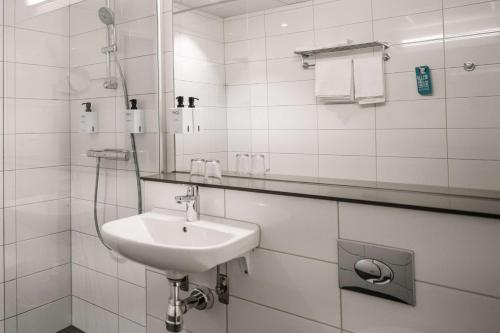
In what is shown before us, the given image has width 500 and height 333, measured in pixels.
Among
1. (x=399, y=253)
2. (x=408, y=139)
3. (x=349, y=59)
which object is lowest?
(x=399, y=253)

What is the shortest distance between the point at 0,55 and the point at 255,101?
48.1 inches

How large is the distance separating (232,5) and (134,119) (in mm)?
725

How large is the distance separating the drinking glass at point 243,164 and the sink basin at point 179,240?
0.27m

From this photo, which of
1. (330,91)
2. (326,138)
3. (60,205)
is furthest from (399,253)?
(60,205)

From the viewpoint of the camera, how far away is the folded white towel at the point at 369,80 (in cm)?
128

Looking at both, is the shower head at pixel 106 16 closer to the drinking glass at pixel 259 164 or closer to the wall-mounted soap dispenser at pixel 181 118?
the wall-mounted soap dispenser at pixel 181 118

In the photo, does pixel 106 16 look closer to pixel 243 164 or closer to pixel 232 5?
pixel 232 5

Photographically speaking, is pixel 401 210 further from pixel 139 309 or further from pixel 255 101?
pixel 139 309

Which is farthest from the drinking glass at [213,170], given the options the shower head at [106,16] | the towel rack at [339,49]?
the shower head at [106,16]

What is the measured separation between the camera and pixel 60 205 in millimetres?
1965

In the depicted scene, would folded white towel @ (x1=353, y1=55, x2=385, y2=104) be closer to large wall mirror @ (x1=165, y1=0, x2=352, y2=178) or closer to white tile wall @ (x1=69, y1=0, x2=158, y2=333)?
large wall mirror @ (x1=165, y1=0, x2=352, y2=178)

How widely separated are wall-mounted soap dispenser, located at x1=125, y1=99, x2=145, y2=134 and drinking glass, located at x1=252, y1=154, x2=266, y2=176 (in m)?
0.65

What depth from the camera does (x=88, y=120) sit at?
75.6 inches

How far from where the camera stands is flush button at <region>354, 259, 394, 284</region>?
1.14 m
